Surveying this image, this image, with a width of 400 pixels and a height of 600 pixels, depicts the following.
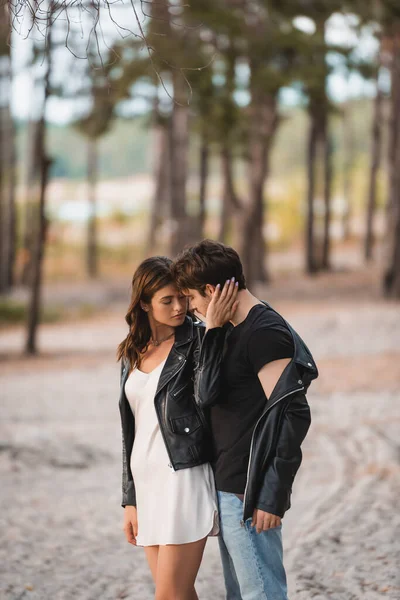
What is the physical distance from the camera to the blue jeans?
308 cm

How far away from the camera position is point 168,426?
325 cm

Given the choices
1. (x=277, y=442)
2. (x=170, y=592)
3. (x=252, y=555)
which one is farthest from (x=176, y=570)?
(x=277, y=442)

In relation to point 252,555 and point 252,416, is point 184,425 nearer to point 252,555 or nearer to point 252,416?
point 252,416

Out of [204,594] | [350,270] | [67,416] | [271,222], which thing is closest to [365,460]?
[204,594]

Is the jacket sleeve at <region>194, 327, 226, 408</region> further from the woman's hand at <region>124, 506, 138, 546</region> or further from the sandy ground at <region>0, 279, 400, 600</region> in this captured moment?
the sandy ground at <region>0, 279, 400, 600</region>

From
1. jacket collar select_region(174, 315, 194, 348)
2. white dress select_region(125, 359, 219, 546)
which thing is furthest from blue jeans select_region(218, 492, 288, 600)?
jacket collar select_region(174, 315, 194, 348)

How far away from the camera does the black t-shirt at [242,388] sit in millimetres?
3043

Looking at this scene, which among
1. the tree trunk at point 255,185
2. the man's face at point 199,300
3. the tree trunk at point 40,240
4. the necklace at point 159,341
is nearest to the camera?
the man's face at point 199,300

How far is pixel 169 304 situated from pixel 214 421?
480 mm

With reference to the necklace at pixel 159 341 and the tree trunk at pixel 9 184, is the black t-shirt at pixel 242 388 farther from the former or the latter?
the tree trunk at pixel 9 184

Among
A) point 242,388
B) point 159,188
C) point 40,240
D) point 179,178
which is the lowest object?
point 40,240

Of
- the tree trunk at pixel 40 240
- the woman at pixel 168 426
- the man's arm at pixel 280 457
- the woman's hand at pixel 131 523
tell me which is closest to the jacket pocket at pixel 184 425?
the woman at pixel 168 426

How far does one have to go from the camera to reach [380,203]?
177ft

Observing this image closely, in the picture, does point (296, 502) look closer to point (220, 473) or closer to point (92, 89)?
point (220, 473)
